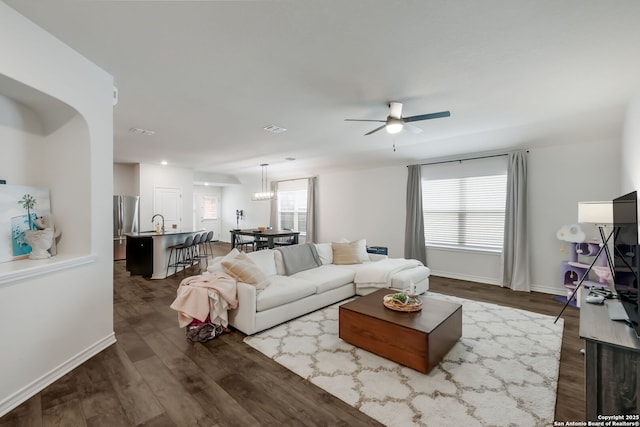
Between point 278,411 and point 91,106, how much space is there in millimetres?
3033

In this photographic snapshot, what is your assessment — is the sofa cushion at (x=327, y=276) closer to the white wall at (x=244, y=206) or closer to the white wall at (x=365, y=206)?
the white wall at (x=365, y=206)

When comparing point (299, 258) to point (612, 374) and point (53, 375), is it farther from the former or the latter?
point (612, 374)

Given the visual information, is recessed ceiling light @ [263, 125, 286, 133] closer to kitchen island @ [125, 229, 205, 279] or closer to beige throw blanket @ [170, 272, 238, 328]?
beige throw blanket @ [170, 272, 238, 328]

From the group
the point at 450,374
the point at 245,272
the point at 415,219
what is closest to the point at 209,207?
the point at 415,219

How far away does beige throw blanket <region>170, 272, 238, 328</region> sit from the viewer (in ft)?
9.70

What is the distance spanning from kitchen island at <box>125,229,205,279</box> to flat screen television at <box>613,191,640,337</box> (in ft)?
21.2

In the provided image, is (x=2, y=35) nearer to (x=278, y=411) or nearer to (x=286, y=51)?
(x=286, y=51)

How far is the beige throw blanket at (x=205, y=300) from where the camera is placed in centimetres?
296

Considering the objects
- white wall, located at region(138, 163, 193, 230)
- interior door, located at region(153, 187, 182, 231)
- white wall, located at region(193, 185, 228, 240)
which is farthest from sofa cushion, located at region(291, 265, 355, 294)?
white wall, located at region(193, 185, 228, 240)

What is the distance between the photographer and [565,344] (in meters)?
2.89

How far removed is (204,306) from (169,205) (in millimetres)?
5957

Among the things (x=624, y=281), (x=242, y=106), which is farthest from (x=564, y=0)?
Result: (x=242, y=106)

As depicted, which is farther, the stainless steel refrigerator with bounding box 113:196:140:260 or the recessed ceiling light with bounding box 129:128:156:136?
the stainless steel refrigerator with bounding box 113:196:140:260

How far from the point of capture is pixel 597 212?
9.57ft
